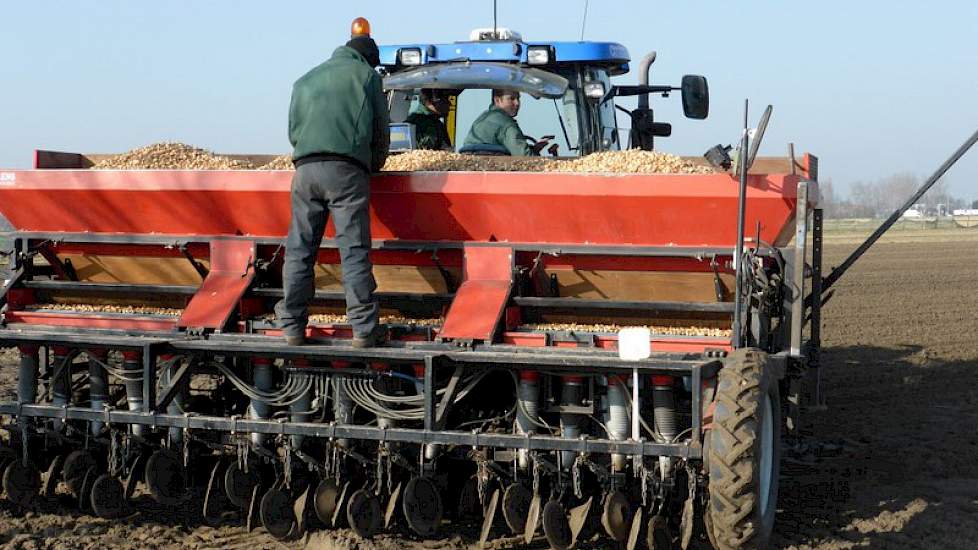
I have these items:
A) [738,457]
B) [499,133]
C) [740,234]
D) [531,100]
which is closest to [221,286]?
[499,133]

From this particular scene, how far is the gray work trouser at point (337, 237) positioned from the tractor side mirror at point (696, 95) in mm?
2730

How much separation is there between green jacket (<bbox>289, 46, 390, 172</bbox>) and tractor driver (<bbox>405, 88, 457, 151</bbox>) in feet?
6.64

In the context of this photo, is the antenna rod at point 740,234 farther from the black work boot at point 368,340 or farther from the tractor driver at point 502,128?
the tractor driver at point 502,128

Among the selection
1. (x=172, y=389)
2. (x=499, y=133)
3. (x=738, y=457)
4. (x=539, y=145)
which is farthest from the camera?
(x=539, y=145)

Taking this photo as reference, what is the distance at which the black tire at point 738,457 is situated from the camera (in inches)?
216

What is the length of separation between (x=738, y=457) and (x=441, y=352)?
161cm

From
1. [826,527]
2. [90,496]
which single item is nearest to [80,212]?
[90,496]

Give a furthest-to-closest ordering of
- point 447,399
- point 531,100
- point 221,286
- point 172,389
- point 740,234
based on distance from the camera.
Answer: point 531,100 → point 221,286 → point 172,389 → point 447,399 → point 740,234

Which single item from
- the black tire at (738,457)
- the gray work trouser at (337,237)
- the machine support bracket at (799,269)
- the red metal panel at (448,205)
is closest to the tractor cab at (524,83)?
the red metal panel at (448,205)

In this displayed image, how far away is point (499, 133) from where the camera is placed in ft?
26.2

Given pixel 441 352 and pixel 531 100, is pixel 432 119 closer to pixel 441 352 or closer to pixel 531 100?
pixel 531 100

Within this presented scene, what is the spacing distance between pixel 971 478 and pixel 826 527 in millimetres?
1846

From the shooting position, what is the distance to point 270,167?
7281mm

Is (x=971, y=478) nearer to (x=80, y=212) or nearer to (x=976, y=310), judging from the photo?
(x=80, y=212)
